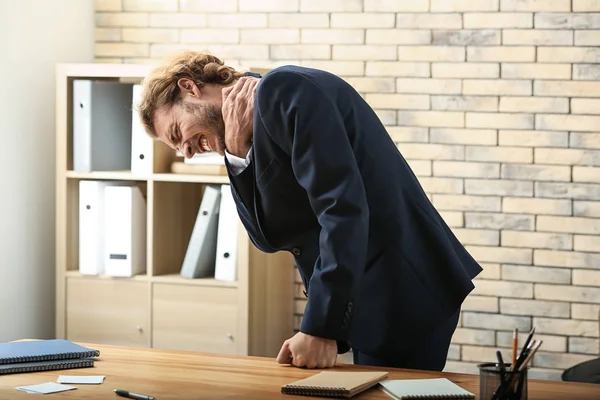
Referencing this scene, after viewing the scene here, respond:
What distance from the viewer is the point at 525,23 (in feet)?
11.8

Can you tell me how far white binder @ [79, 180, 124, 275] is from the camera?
3725 millimetres

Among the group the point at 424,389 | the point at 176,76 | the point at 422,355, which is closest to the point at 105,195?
the point at 176,76

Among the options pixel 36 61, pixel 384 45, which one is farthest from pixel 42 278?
pixel 384 45

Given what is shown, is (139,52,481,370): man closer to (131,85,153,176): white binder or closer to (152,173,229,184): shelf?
(152,173,229,184): shelf

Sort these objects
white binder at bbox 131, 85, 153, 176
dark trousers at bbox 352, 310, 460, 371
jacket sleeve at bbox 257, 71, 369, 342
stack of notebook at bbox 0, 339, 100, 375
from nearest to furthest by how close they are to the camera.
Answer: jacket sleeve at bbox 257, 71, 369, 342, stack of notebook at bbox 0, 339, 100, 375, dark trousers at bbox 352, 310, 460, 371, white binder at bbox 131, 85, 153, 176

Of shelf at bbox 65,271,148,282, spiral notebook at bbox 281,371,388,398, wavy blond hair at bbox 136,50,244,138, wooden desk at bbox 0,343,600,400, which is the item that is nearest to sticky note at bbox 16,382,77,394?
wooden desk at bbox 0,343,600,400

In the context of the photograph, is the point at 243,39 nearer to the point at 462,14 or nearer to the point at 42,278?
the point at 462,14

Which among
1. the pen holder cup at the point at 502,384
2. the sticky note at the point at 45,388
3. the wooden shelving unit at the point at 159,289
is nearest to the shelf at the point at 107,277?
the wooden shelving unit at the point at 159,289

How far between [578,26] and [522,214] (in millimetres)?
787

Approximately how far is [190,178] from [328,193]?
1.91 metres

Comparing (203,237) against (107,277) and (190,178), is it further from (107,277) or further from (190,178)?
(107,277)

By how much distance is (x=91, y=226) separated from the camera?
3.73 meters

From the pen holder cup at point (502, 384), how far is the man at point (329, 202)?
0.37 metres

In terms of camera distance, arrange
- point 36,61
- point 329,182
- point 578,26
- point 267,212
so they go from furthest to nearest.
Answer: point 36,61
point 578,26
point 267,212
point 329,182
